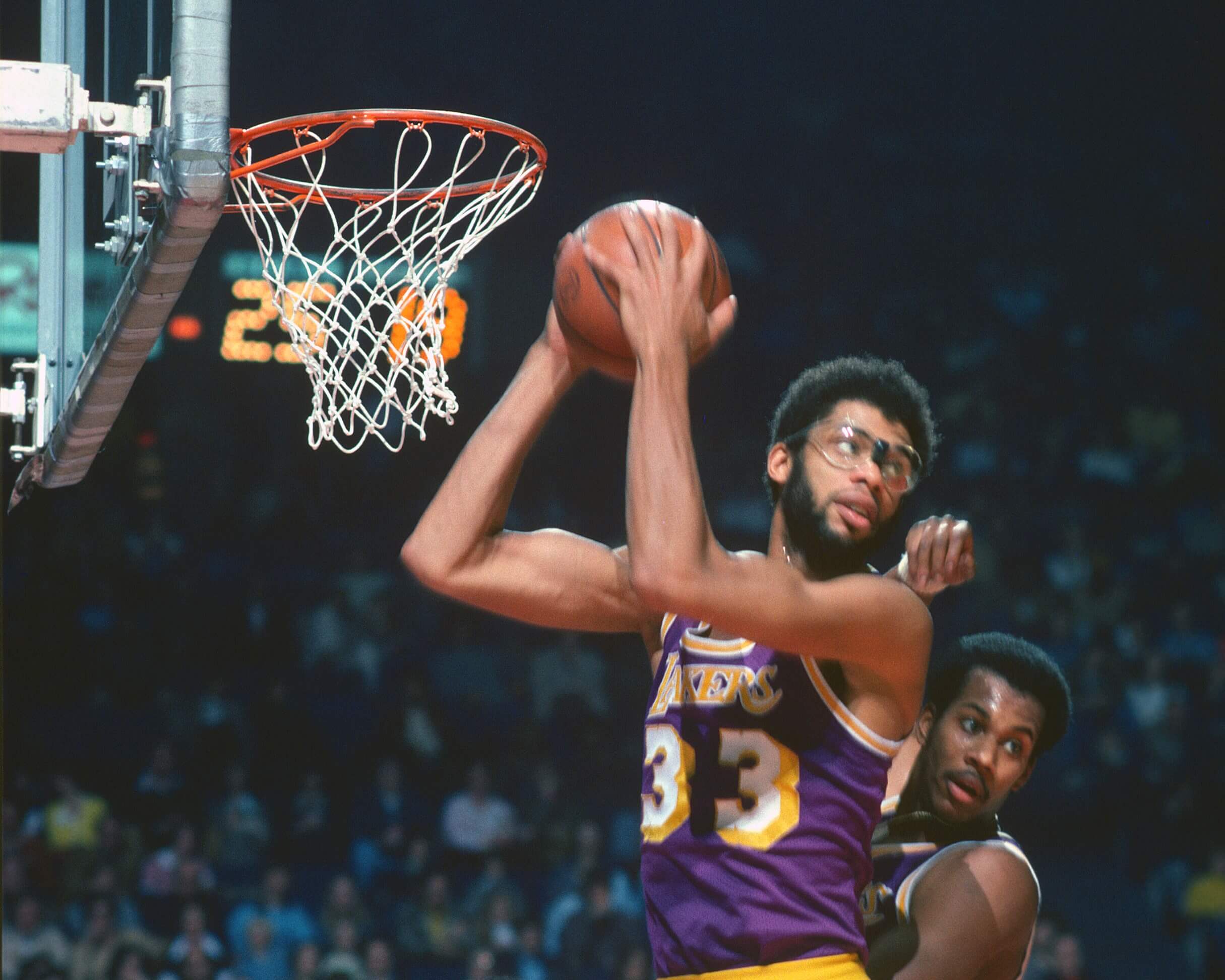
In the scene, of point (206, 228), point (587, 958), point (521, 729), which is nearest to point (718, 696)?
point (206, 228)

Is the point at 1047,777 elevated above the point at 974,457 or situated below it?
below

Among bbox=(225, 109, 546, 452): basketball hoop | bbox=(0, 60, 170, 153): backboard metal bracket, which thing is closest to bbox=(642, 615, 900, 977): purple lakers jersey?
bbox=(225, 109, 546, 452): basketball hoop

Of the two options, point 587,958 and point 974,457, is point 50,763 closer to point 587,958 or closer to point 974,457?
point 587,958

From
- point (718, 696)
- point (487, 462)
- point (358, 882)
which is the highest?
point (487, 462)

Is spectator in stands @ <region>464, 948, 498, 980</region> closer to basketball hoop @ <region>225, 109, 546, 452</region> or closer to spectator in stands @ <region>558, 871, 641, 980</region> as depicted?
spectator in stands @ <region>558, 871, 641, 980</region>

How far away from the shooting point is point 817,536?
7.31 feet

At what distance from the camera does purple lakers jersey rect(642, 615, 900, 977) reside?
2133 mm

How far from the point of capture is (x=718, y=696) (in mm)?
2238

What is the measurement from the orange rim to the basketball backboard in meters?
0.30

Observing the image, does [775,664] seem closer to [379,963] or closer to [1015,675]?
[1015,675]

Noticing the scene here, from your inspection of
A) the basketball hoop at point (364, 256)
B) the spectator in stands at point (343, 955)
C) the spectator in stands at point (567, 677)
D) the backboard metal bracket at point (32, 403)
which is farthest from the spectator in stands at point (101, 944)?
the basketball hoop at point (364, 256)

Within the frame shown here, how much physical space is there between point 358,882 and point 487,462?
6209mm

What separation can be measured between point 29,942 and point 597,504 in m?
5.18

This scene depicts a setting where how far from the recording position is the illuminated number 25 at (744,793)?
216cm
